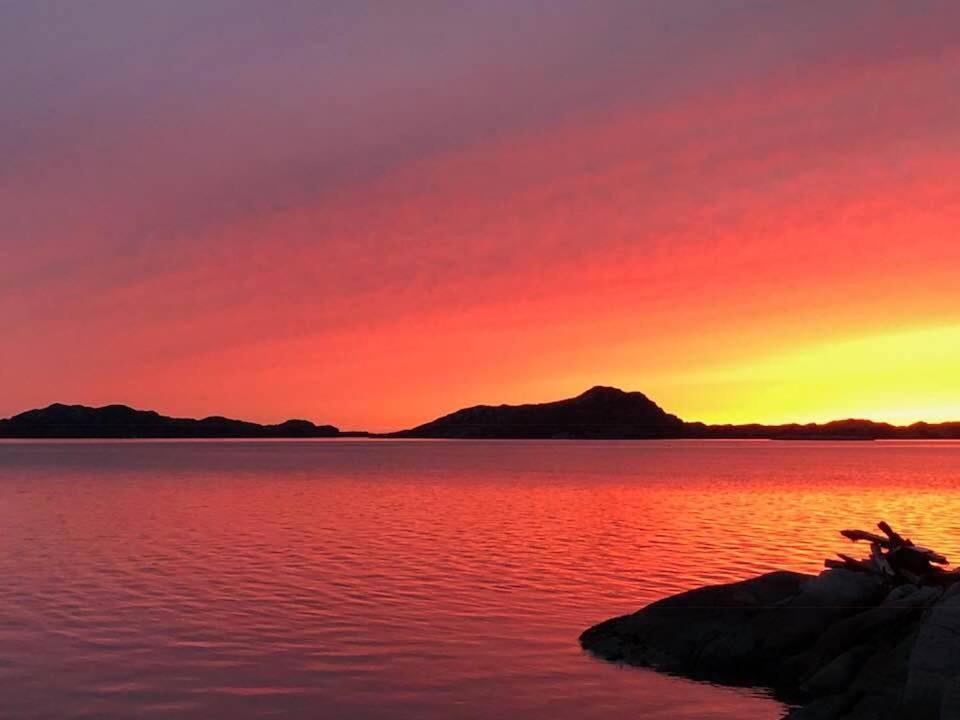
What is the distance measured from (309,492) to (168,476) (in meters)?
42.3

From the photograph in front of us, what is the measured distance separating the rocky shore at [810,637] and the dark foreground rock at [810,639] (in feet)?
0.08

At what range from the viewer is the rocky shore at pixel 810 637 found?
17.3m

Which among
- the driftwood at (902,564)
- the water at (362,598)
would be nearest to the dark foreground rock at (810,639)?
the driftwood at (902,564)

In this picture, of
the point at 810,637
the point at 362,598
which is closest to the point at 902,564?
the point at 810,637

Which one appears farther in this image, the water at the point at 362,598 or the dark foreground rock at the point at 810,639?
the water at the point at 362,598

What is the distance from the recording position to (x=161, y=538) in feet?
163

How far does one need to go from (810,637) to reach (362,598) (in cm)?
1527

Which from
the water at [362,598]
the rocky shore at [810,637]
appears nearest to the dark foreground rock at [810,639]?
the rocky shore at [810,637]

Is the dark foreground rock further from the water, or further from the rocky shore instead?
the water

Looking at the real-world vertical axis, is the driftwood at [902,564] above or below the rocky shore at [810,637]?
above

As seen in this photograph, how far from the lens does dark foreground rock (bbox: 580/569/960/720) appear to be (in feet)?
55.6

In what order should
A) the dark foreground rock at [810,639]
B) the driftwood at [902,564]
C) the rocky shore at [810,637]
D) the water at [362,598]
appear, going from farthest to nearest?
1. the driftwood at [902,564]
2. the water at [362,598]
3. the rocky shore at [810,637]
4. the dark foreground rock at [810,639]

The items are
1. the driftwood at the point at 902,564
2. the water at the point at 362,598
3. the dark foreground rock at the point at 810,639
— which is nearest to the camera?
the dark foreground rock at the point at 810,639

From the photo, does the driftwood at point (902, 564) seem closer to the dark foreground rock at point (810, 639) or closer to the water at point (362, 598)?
the dark foreground rock at point (810, 639)
